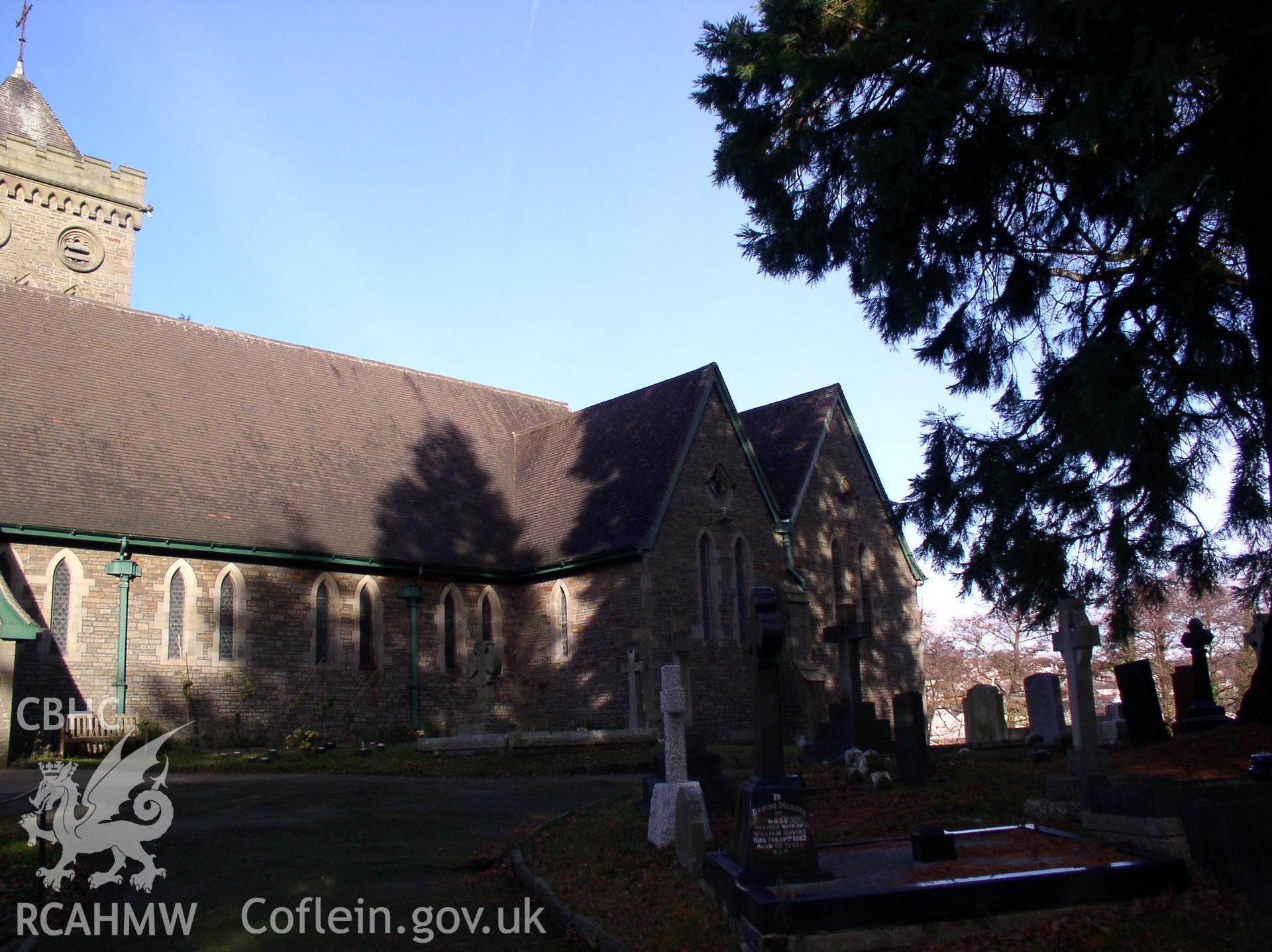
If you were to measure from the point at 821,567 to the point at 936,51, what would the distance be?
60.7ft

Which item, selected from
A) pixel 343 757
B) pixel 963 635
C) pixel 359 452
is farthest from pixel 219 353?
pixel 963 635

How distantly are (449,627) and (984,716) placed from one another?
1155 cm

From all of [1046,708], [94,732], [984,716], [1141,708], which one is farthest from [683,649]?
[94,732]

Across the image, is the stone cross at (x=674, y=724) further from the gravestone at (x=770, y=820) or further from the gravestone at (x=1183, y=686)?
the gravestone at (x=1183, y=686)

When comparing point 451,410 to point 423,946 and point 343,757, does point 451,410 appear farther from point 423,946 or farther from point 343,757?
point 423,946

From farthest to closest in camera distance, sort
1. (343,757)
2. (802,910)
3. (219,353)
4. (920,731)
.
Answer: (219,353)
(343,757)
(920,731)
(802,910)

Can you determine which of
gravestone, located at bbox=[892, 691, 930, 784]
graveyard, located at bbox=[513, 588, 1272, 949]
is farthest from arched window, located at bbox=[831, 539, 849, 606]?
graveyard, located at bbox=[513, 588, 1272, 949]

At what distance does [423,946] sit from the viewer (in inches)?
277

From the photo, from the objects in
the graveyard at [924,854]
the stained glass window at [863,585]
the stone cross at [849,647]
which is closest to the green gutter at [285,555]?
the stone cross at [849,647]

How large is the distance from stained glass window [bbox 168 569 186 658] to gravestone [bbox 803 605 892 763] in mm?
11622

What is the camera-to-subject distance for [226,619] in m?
20.9

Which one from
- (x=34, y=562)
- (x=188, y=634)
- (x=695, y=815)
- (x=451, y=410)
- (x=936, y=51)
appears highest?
(x=451, y=410)

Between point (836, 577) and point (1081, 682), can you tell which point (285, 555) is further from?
point (1081, 682)

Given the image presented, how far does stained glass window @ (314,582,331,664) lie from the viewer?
22.0m
